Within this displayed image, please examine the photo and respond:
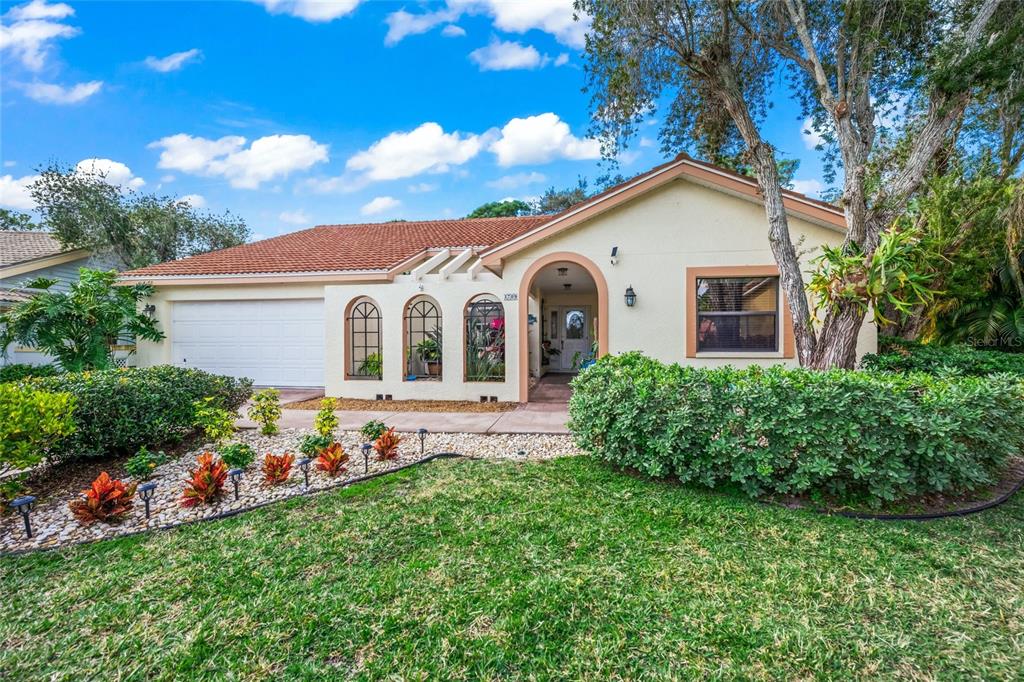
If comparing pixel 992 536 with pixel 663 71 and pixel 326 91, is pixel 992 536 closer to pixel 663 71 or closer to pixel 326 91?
pixel 663 71

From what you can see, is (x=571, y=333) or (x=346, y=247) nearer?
(x=346, y=247)

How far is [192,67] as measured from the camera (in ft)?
33.0

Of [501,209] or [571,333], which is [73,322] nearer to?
[571,333]

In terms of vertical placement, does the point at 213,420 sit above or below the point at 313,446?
above

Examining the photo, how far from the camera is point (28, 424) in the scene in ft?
13.8

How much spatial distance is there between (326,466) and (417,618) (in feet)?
9.60

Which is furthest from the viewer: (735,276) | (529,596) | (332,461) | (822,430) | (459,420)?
(735,276)

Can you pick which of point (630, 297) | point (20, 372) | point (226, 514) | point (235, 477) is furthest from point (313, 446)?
point (20, 372)

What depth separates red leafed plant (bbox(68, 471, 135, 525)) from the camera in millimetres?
3992

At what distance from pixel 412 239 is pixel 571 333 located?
6863mm

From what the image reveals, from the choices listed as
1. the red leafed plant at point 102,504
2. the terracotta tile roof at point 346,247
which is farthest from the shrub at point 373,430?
the terracotta tile roof at point 346,247

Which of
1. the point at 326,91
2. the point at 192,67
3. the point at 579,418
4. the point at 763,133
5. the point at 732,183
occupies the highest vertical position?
the point at 326,91

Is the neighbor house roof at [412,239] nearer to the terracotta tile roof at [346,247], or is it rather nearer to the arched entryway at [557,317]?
the terracotta tile roof at [346,247]

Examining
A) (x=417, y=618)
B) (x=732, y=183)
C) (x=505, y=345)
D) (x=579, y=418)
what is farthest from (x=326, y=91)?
(x=417, y=618)
